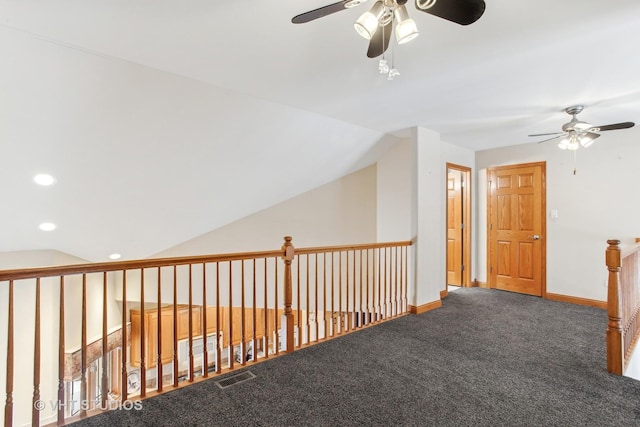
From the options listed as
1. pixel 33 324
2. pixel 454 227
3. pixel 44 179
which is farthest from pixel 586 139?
pixel 33 324

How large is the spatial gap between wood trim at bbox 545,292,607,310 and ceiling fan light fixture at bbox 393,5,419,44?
4.66 m

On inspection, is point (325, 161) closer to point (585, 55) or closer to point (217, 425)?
point (585, 55)

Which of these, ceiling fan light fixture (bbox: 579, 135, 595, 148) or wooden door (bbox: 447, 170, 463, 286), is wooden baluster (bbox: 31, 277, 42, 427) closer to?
ceiling fan light fixture (bbox: 579, 135, 595, 148)

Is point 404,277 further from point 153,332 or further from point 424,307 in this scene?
point 153,332

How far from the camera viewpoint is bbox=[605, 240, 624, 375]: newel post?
2463 mm

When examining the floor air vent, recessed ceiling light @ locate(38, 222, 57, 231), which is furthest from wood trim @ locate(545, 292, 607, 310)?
recessed ceiling light @ locate(38, 222, 57, 231)

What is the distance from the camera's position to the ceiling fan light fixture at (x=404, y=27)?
1384 mm

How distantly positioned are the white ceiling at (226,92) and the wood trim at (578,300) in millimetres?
2305

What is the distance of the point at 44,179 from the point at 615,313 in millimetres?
4756

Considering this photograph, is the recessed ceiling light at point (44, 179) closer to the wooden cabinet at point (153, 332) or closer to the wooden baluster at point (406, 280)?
the wooden baluster at point (406, 280)

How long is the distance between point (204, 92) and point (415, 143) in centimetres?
257

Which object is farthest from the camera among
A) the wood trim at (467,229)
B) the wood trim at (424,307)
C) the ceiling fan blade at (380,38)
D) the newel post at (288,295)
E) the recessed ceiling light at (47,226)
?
the wood trim at (467,229)

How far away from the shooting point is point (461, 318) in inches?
151

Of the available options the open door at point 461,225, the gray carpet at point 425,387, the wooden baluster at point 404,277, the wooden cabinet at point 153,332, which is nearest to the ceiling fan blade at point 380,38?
the gray carpet at point 425,387
